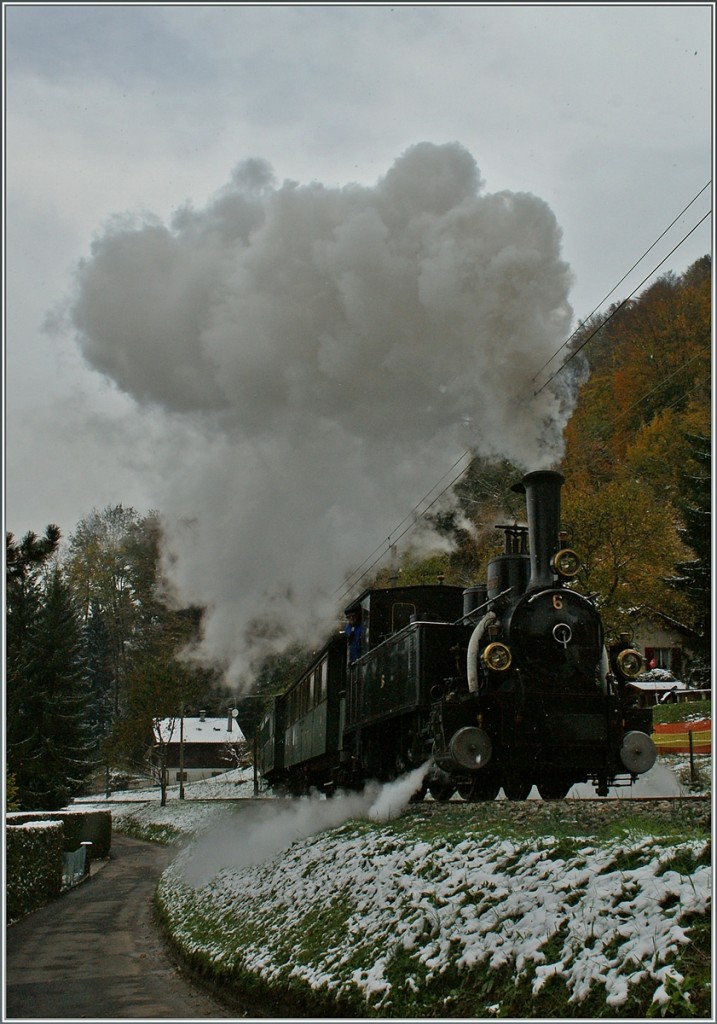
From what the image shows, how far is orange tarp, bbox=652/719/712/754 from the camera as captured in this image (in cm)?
2091

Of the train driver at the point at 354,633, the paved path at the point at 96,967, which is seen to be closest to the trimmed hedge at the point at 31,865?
the paved path at the point at 96,967

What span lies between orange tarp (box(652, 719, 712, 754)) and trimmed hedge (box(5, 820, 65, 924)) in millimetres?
12203

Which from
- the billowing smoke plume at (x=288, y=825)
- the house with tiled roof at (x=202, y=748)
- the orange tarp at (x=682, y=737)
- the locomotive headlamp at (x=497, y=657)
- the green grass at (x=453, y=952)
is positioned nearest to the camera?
the green grass at (x=453, y=952)

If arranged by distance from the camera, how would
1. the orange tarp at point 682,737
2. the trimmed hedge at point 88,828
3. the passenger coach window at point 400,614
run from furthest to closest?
the orange tarp at point 682,737
the trimmed hedge at point 88,828
the passenger coach window at point 400,614

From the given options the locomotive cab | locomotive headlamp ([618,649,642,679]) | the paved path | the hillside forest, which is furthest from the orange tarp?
the paved path

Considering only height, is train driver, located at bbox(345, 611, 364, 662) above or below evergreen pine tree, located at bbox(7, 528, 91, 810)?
above

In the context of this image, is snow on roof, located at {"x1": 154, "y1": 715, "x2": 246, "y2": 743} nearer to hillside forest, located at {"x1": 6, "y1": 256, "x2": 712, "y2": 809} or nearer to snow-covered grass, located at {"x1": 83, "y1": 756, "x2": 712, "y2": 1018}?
hillside forest, located at {"x1": 6, "y1": 256, "x2": 712, "y2": 809}

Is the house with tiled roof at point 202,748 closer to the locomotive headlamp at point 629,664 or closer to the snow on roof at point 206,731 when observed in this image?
the snow on roof at point 206,731

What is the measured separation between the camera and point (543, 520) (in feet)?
33.8

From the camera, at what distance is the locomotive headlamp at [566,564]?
33.7ft

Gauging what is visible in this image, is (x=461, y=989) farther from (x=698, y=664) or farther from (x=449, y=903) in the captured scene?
(x=698, y=664)

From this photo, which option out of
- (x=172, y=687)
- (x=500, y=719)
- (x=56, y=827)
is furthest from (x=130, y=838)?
(x=500, y=719)

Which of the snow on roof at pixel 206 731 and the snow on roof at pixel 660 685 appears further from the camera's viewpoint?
the snow on roof at pixel 206 731

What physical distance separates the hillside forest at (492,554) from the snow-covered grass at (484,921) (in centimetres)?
501
